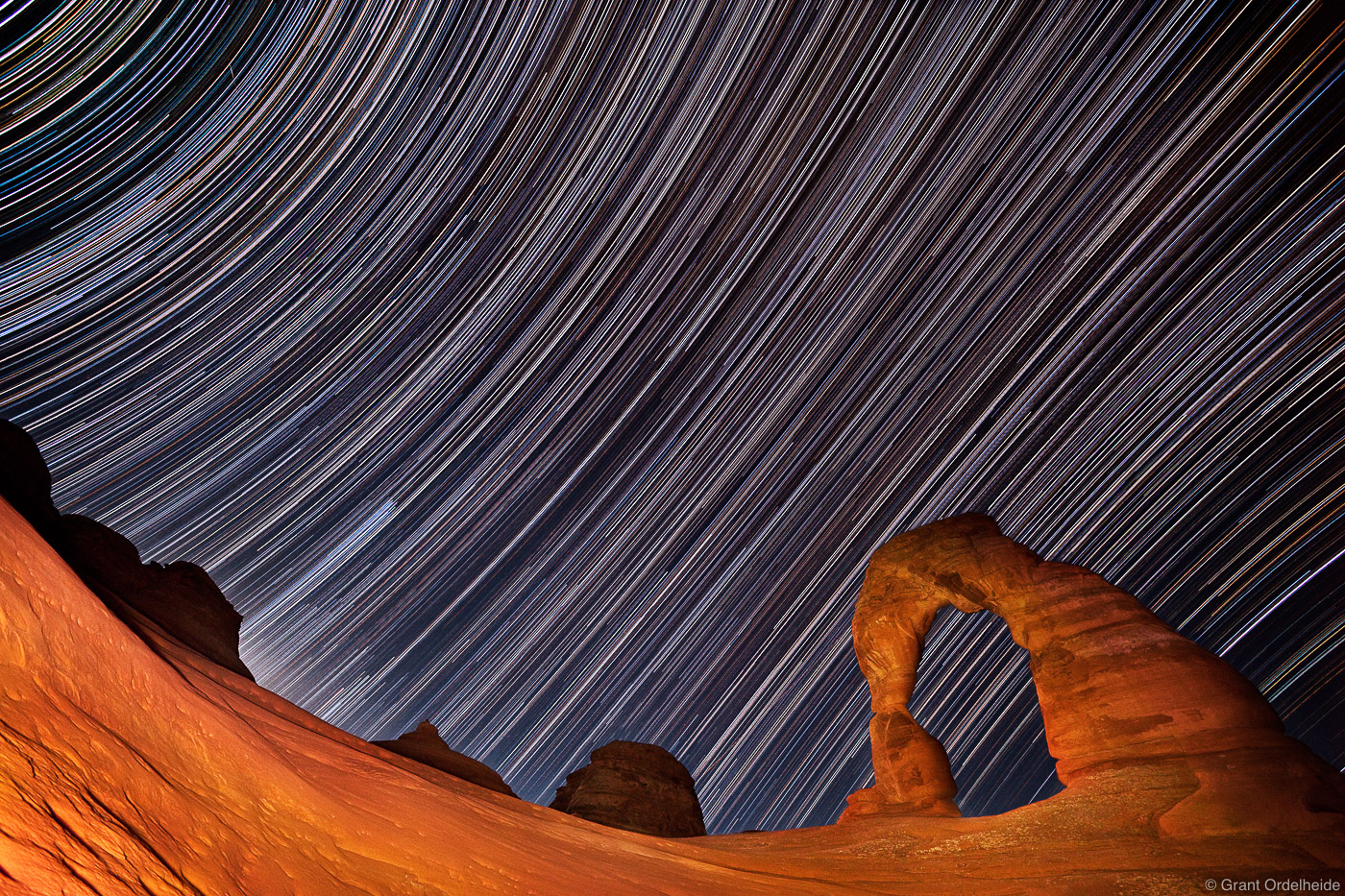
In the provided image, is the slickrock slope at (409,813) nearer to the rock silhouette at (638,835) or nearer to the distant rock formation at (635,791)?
the rock silhouette at (638,835)

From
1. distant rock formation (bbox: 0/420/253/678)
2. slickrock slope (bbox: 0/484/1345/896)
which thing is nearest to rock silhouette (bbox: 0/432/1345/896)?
slickrock slope (bbox: 0/484/1345/896)

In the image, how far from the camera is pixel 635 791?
78.6 feet

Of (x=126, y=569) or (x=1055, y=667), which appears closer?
(x=1055, y=667)

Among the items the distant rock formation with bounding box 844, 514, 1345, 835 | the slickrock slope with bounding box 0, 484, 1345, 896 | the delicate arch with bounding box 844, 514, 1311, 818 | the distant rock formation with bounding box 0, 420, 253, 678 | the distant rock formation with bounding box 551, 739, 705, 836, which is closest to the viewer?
the slickrock slope with bounding box 0, 484, 1345, 896

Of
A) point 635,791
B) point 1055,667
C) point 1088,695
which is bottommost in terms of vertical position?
point 635,791

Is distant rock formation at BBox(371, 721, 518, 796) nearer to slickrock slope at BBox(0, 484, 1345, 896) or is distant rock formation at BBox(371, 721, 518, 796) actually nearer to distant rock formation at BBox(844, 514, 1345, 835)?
slickrock slope at BBox(0, 484, 1345, 896)

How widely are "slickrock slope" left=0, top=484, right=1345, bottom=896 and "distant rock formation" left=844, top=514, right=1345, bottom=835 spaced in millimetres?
45

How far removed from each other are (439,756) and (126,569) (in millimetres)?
10358

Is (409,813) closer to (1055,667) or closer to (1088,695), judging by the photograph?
(1088,695)

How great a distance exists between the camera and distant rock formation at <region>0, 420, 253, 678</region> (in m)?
13.7

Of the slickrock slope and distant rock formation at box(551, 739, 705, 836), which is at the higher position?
the slickrock slope

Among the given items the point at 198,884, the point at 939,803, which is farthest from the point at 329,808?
the point at 939,803

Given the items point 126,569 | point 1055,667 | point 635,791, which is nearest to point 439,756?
point 635,791

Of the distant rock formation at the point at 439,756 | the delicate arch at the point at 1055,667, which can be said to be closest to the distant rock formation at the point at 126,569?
the distant rock formation at the point at 439,756
